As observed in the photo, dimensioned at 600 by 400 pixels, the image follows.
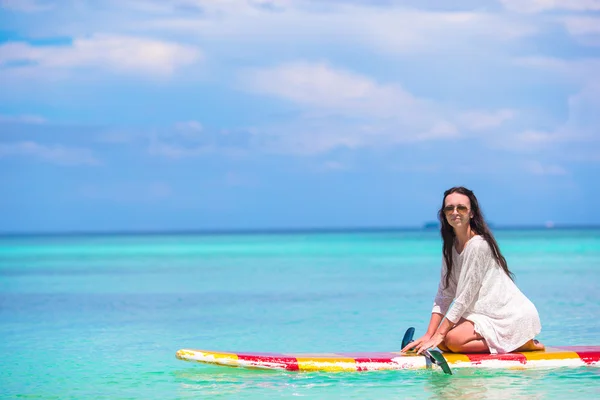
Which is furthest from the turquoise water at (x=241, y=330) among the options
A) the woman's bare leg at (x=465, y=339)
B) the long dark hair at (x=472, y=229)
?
the long dark hair at (x=472, y=229)

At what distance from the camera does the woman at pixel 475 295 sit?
5.97m

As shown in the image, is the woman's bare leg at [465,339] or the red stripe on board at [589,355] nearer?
the woman's bare leg at [465,339]

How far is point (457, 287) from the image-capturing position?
19.9ft

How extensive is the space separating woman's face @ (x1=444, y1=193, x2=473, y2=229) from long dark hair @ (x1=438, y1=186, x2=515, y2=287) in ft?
0.12

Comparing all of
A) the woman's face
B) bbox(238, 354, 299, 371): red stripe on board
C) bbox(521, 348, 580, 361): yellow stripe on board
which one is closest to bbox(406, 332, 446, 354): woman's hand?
bbox(521, 348, 580, 361): yellow stripe on board

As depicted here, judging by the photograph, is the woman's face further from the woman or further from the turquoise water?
the turquoise water

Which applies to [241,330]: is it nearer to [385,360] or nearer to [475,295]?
[385,360]

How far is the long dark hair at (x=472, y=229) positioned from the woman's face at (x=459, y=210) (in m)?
0.04

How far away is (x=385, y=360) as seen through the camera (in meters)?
6.16

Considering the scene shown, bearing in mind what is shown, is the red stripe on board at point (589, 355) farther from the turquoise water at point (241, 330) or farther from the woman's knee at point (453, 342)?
the woman's knee at point (453, 342)

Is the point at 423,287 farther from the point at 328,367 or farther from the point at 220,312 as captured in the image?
the point at 328,367

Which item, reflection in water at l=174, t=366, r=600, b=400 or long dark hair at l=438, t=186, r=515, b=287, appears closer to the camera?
reflection in water at l=174, t=366, r=600, b=400

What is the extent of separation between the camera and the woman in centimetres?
597

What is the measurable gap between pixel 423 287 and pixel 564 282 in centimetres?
283
